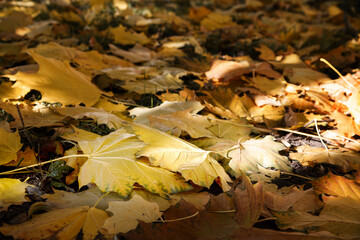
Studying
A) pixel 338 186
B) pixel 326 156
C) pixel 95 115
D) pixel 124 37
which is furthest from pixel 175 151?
pixel 124 37

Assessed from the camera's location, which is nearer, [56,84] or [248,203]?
[248,203]

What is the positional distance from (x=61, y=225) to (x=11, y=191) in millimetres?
214

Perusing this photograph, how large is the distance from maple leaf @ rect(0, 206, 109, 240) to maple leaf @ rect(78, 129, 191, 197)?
3.3 inches

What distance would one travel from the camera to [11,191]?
30.9 inches

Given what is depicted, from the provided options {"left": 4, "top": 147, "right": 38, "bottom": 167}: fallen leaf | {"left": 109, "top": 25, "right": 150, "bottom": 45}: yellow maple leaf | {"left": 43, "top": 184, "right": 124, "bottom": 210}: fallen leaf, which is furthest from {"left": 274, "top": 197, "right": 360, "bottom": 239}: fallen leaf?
{"left": 109, "top": 25, "right": 150, "bottom": 45}: yellow maple leaf

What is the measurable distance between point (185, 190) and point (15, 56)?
1.76 m

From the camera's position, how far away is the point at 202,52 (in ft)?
7.74

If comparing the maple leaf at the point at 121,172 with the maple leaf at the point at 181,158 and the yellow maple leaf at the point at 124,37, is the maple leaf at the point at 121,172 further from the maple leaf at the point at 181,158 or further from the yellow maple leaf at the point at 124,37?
the yellow maple leaf at the point at 124,37

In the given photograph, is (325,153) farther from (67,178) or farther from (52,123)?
(52,123)

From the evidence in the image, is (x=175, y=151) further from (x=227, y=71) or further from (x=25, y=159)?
(x=227, y=71)

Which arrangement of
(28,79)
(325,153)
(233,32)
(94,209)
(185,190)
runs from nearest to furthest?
(94,209)
(185,190)
(325,153)
(28,79)
(233,32)

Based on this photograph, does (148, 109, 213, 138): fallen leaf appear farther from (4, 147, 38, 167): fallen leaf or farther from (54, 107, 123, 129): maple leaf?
(4, 147, 38, 167): fallen leaf

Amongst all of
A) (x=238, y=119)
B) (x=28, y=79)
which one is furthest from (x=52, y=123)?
(x=238, y=119)

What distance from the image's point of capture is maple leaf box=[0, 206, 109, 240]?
652mm
